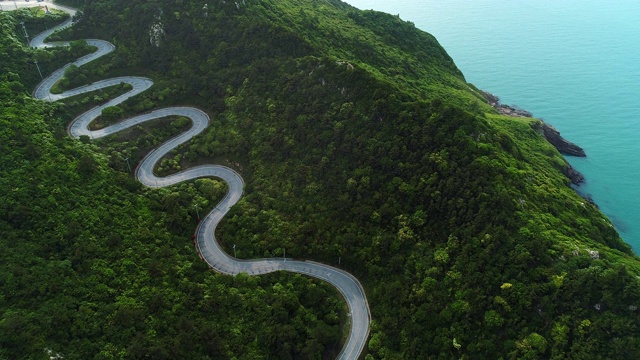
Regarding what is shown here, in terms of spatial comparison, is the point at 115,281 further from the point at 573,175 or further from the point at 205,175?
the point at 573,175

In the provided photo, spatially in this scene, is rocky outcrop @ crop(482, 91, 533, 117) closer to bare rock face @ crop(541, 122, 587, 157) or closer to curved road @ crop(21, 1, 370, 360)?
bare rock face @ crop(541, 122, 587, 157)

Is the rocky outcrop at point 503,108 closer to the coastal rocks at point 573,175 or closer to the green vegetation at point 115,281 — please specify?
the coastal rocks at point 573,175

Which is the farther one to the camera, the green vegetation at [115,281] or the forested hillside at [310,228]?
the forested hillside at [310,228]

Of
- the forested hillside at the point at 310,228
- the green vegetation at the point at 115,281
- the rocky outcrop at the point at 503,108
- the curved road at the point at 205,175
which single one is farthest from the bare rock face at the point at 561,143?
the green vegetation at the point at 115,281

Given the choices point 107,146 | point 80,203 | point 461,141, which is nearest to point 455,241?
point 461,141

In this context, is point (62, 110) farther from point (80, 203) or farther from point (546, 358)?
point (546, 358)

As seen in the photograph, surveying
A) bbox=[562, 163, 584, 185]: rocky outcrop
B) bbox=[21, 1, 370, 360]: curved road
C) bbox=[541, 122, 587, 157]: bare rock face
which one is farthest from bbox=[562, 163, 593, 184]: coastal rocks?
bbox=[21, 1, 370, 360]: curved road
